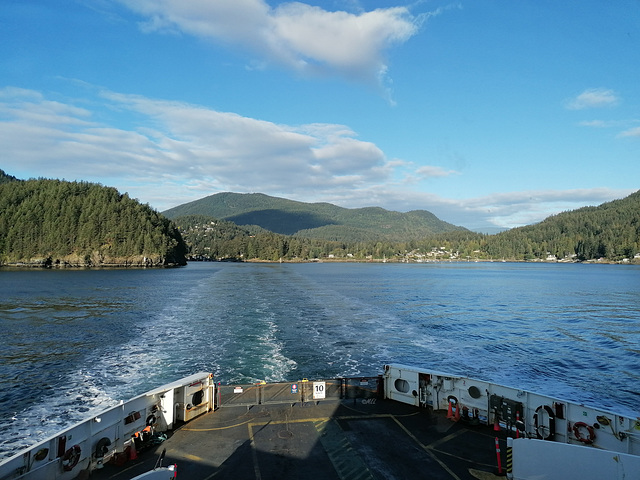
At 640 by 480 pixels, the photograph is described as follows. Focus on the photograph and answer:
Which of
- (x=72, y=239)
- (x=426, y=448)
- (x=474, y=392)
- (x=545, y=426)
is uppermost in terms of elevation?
(x=72, y=239)

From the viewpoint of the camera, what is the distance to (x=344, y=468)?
12.0 meters

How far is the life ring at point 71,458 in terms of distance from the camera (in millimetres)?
10742

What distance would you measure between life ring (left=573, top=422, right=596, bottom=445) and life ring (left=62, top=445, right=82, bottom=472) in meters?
16.1

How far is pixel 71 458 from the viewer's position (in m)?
10.9

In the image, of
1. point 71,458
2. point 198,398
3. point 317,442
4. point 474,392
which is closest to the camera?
point 71,458

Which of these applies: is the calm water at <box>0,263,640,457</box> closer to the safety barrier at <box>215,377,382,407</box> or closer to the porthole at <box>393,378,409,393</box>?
the safety barrier at <box>215,377,382,407</box>

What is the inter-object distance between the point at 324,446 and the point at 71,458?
783cm

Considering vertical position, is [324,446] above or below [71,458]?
below

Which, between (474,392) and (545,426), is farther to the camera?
(474,392)

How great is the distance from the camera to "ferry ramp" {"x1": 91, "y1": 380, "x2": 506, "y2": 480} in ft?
38.7

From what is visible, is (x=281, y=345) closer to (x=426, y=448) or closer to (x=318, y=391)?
(x=318, y=391)

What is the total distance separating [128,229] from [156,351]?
18681 centimetres

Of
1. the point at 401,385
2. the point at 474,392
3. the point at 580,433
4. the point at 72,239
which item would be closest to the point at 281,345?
the point at 401,385

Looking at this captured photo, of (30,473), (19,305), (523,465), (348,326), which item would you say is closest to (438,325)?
(348,326)
